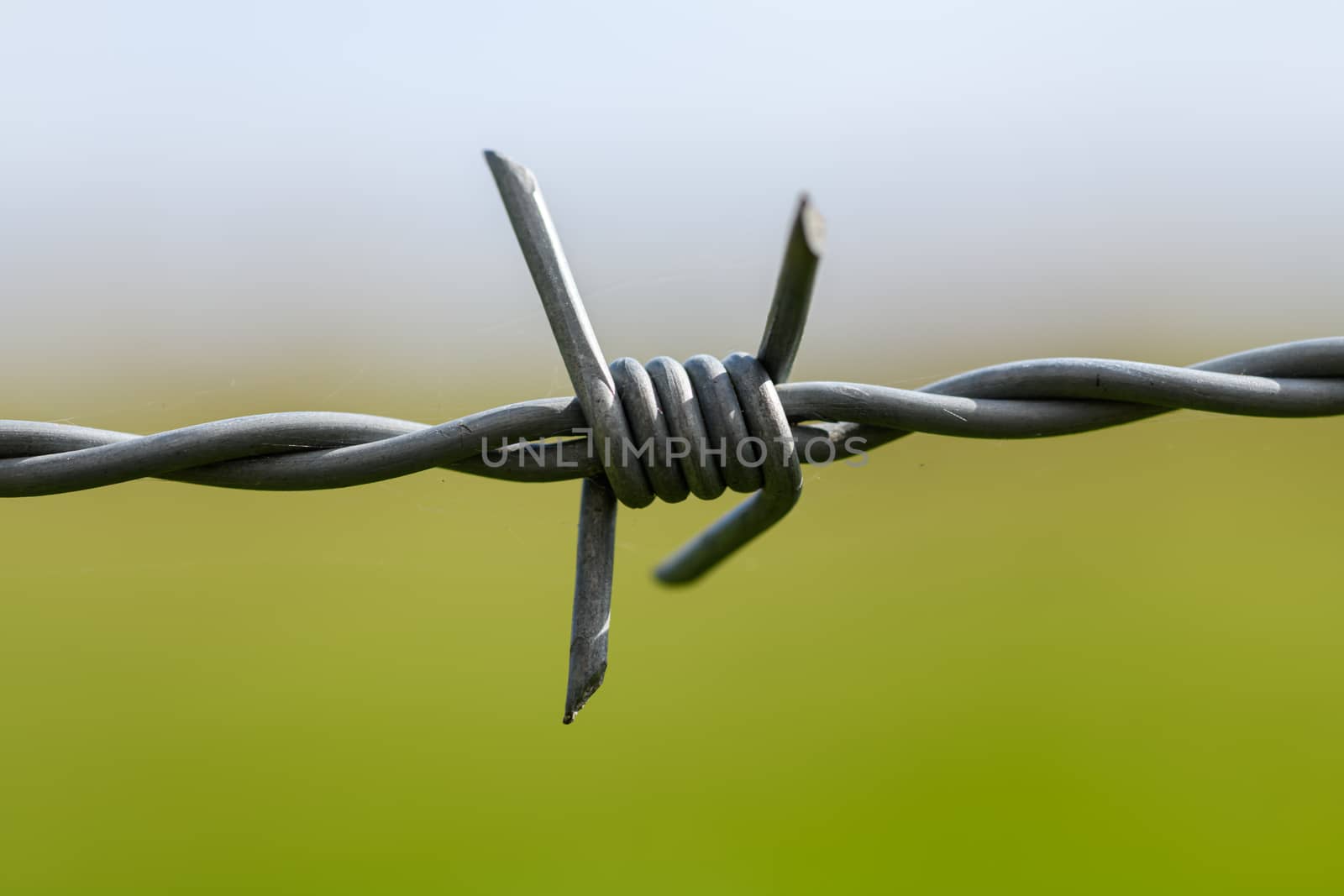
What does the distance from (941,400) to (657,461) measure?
245 millimetres

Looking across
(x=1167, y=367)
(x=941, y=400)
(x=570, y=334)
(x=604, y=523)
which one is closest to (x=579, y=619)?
(x=604, y=523)

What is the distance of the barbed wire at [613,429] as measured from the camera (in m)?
0.75

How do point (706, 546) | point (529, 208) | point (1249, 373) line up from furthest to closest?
point (706, 546) → point (1249, 373) → point (529, 208)

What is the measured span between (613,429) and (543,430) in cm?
6

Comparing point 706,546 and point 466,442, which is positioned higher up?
point 466,442

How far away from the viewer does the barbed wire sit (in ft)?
2.45

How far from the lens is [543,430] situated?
77 cm

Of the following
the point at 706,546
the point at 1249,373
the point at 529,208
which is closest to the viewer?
the point at 529,208

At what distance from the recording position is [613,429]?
75cm

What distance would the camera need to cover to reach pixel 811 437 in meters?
0.81

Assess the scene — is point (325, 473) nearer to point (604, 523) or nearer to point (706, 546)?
point (604, 523)

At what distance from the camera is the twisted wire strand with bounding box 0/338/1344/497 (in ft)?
2.52

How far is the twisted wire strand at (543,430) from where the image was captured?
2.52ft

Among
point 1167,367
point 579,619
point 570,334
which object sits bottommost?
point 579,619
